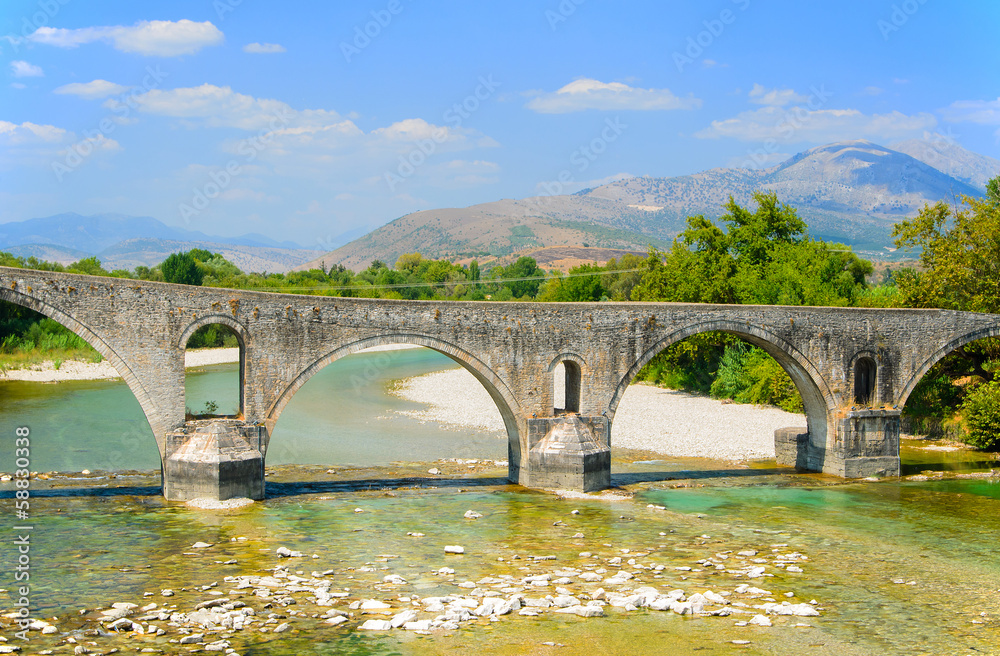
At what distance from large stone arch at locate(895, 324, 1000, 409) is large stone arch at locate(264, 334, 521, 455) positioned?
1138 centimetres

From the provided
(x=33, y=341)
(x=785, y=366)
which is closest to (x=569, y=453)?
(x=785, y=366)

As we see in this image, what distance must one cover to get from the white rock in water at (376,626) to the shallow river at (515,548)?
15 cm

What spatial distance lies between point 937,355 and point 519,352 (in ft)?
42.5

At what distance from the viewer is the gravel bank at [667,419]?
28250mm

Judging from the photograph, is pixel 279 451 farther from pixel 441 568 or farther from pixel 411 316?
pixel 441 568

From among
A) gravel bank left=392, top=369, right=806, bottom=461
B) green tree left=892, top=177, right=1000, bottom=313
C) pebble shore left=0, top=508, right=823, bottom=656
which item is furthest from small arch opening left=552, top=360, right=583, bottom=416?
green tree left=892, top=177, right=1000, bottom=313

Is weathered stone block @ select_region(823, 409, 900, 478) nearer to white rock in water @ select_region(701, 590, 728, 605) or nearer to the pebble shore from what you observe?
the pebble shore

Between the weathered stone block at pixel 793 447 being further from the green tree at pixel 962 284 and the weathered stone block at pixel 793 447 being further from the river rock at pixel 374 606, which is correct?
the river rock at pixel 374 606

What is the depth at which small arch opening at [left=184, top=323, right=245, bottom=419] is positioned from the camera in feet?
103

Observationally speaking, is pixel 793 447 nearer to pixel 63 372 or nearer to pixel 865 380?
pixel 865 380

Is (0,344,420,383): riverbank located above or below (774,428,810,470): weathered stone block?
above

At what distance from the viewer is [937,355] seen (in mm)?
24953


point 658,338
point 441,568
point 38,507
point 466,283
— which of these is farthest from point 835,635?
point 466,283

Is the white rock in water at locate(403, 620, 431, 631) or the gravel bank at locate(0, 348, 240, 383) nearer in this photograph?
the white rock in water at locate(403, 620, 431, 631)
